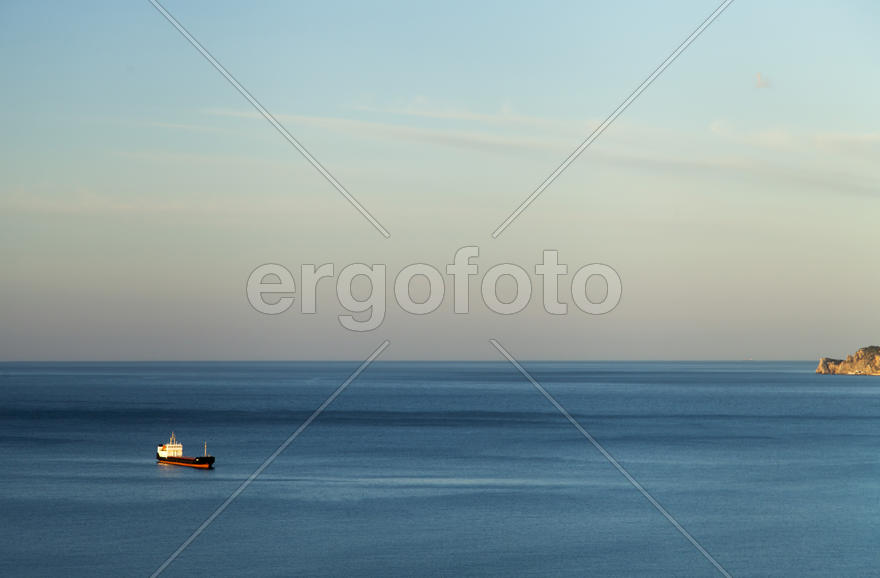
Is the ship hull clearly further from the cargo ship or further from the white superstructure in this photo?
the white superstructure

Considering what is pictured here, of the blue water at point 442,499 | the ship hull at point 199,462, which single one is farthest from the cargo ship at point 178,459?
the blue water at point 442,499

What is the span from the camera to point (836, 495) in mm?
50219

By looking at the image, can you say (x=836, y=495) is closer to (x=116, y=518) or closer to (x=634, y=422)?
(x=116, y=518)

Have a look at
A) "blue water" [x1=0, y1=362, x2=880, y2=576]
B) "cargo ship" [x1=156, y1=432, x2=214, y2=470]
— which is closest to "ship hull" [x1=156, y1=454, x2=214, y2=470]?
"cargo ship" [x1=156, y1=432, x2=214, y2=470]

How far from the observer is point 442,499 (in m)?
46.0

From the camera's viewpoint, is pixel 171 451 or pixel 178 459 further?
pixel 171 451

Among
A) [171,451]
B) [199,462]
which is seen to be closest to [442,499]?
[199,462]

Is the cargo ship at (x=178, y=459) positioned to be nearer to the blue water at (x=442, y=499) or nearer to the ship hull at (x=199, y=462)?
the ship hull at (x=199, y=462)

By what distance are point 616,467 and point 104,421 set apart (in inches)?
2158

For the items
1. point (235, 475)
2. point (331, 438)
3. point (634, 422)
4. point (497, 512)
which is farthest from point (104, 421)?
point (497, 512)

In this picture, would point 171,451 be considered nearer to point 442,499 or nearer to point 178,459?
point 178,459

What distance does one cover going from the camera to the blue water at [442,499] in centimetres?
3488

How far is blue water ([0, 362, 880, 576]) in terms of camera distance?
34.9 metres

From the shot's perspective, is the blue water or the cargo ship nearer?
the blue water
